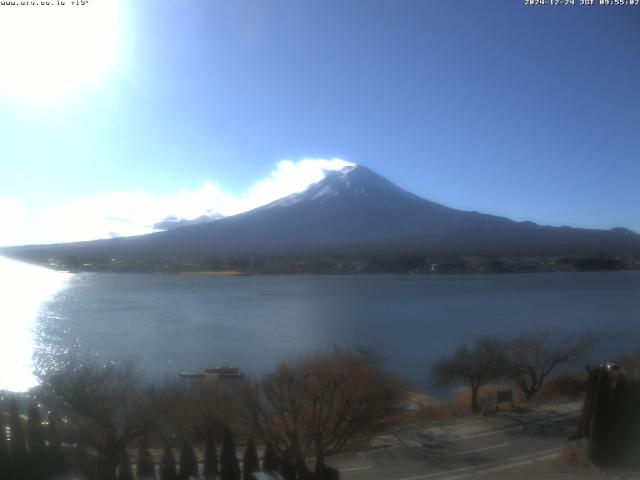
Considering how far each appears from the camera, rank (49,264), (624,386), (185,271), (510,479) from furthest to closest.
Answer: (185,271), (49,264), (624,386), (510,479)

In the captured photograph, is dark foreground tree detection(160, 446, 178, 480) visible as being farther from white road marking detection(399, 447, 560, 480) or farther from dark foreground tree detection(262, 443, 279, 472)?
white road marking detection(399, 447, 560, 480)

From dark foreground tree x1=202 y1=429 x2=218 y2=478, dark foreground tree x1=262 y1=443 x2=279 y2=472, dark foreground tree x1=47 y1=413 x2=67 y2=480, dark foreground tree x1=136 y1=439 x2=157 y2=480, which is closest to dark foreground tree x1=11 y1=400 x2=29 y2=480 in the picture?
dark foreground tree x1=47 y1=413 x2=67 y2=480

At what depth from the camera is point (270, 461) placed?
474 cm

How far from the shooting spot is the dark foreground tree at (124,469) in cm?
439

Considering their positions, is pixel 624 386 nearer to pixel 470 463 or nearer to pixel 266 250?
pixel 470 463

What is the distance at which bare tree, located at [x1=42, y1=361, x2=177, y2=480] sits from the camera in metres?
4.65

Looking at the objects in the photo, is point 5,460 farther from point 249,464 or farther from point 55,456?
point 249,464

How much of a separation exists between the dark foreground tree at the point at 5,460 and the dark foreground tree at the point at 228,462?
1.35m

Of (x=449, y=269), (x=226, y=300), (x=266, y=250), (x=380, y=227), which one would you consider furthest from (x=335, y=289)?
(x=380, y=227)

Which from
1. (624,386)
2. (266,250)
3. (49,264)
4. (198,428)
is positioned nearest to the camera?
(624,386)

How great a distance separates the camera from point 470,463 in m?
5.38

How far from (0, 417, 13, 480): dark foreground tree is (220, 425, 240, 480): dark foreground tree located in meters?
1.35

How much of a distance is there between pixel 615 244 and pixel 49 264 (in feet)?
127

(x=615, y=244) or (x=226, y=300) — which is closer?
(x=226, y=300)
